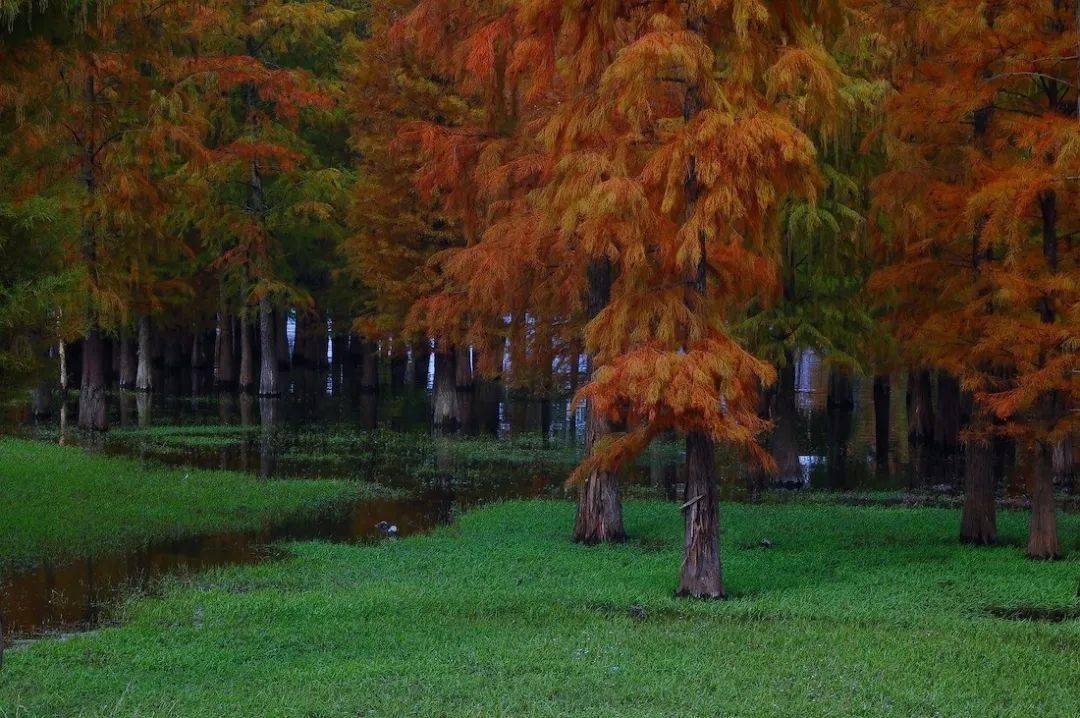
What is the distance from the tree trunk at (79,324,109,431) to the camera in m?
33.8

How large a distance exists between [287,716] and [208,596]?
560cm

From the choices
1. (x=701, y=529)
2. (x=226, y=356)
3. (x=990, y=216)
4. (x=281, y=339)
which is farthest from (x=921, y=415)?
(x=281, y=339)

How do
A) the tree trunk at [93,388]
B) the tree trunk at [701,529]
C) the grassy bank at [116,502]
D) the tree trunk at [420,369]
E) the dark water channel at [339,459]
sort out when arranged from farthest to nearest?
the tree trunk at [420,369]
the tree trunk at [93,388]
the grassy bank at [116,502]
the dark water channel at [339,459]
the tree trunk at [701,529]

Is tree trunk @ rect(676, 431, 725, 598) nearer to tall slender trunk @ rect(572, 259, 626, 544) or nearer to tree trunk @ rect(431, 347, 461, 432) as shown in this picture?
tall slender trunk @ rect(572, 259, 626, 544)

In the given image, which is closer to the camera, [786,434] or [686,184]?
[686,184]

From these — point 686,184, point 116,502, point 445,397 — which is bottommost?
point 116,502

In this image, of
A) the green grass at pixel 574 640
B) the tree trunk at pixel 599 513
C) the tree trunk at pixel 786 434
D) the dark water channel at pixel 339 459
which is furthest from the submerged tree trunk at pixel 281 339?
the green grass at pixel 574 640

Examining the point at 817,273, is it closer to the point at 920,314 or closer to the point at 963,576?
the point at 920,314

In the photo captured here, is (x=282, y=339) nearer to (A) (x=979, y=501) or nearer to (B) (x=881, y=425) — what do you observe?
(B) (x=881, y=425)

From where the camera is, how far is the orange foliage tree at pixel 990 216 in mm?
17188

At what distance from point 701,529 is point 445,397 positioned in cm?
2686

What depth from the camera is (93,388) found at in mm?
34375

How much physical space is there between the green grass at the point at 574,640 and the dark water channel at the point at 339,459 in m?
1.33

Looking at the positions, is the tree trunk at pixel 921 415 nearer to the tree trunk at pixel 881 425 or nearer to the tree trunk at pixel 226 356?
the tree trunk at pixel 881 425
